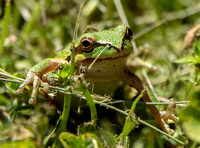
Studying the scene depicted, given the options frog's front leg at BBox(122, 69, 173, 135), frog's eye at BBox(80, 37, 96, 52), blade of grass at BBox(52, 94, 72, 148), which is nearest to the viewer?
blade of grass at BBox(52, 94, 72, 148)

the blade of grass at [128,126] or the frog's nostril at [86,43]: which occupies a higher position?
the frog's nostril at [86,43]

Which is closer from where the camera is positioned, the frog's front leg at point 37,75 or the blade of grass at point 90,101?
the blade of grass at point 90,101

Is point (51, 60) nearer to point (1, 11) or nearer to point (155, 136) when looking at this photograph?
point (155, 136)

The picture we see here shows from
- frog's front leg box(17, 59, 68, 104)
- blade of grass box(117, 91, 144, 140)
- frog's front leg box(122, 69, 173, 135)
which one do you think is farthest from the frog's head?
blade of grass box(117, 91, 144, 140)

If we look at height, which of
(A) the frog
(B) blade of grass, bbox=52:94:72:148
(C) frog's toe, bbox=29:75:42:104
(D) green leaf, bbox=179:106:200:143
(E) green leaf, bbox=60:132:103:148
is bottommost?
(E) green leaf, bbox=60:132:103:148

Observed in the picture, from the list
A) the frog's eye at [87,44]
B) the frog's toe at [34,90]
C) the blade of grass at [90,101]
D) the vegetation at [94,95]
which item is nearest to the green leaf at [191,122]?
the vegetation at [94,95]

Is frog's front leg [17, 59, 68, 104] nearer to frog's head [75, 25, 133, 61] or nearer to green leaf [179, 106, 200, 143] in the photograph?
frog's head [75, 25, 133, 61]

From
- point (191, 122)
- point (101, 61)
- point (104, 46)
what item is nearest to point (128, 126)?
point (191, 122)

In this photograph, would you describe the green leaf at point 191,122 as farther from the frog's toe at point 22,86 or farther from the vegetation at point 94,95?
the frog's toe at point 22,86
